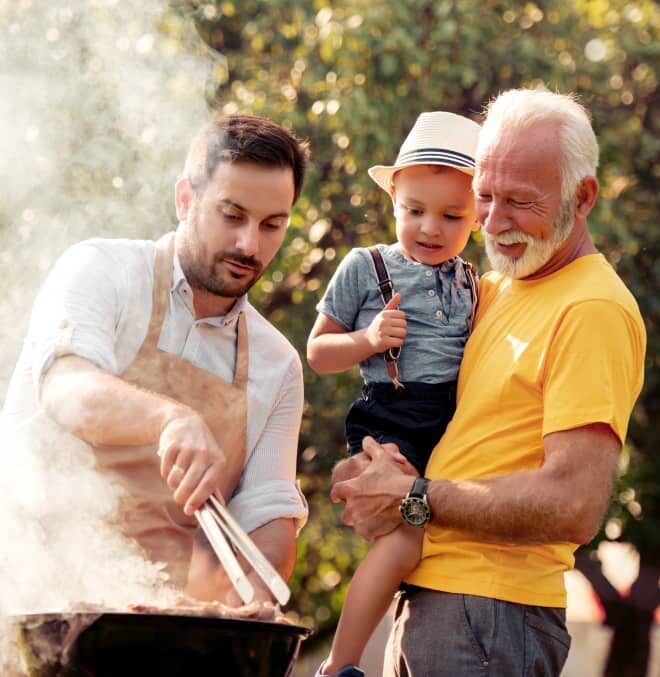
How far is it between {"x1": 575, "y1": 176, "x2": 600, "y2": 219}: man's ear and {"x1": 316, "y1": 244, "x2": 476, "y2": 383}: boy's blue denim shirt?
0.38 meters

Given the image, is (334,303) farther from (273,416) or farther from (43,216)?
(43,216)

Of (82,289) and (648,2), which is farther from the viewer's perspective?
(648,2)

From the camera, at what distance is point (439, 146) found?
10.4ft

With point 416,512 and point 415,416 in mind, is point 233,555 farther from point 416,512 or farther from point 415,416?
point 415,416

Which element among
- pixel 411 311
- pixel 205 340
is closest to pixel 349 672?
pixel 411 311

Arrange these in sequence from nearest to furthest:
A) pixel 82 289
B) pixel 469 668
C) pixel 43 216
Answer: pixel 469 668 → pixel 82 289 → pixel 43 216

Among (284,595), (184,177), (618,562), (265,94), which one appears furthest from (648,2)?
(284,595)

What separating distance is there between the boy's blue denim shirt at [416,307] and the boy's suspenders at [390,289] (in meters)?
0.01

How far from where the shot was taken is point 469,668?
109 inches

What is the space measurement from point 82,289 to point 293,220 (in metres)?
3.56

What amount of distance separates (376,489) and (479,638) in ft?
1.36

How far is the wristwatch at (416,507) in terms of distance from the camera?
2830mm

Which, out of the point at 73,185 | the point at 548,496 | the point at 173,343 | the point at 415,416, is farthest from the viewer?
the point at 73,185

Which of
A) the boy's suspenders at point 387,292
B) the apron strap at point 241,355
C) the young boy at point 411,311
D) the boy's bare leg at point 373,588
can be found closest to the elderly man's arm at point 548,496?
the boy's bare leg at point 373,588
